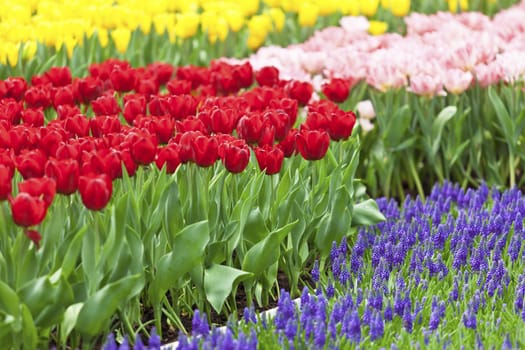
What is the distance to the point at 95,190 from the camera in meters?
3.18

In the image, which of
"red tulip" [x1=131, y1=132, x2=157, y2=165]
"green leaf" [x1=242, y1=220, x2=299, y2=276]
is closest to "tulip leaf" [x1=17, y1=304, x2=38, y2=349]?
"red tulip" [x1=131, y1=132, x2=157, y2=165]

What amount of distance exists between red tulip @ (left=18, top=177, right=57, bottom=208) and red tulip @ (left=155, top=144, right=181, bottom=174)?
0.64m

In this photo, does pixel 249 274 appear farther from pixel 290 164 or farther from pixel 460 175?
pixel 460 175

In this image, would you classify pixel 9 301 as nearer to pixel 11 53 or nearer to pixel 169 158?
pixel 169 158

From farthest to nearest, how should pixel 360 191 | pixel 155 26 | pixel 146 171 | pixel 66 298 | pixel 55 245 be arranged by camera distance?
pixel 155 26 → pixel 360 191 → pixel 146 171 → pixel 55 245 → pixel 66 298

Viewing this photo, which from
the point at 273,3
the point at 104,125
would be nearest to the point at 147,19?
the point at 273,3

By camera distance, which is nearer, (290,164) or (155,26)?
(290,164)

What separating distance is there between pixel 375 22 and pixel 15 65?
324cm

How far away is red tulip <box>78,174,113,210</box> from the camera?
3174 mm

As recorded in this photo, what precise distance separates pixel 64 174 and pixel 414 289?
151 centimetres

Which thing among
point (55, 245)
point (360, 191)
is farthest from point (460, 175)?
point (55, 245)

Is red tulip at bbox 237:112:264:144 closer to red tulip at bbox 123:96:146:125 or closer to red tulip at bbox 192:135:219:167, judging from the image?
red tulip at bbox 192:135:219:167

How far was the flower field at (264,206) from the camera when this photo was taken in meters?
3.35

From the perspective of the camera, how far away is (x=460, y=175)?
6.27 meters
